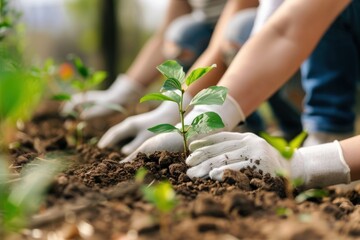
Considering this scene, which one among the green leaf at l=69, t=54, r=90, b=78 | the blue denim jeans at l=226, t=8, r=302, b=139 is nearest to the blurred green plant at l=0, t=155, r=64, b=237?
the green leaf at l=69, t=54, r=90, b=78

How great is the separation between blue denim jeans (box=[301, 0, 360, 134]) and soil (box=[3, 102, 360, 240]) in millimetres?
1029

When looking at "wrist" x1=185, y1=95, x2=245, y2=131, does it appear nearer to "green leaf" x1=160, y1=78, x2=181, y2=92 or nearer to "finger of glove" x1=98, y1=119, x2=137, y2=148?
"green leaf" x1=160, y1=78, x2=181, y2=92

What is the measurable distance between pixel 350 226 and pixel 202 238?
0.36 m

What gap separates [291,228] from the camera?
0.92m

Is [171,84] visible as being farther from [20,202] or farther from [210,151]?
[20,202]

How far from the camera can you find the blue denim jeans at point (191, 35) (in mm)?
3295

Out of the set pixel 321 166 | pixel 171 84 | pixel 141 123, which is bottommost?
pixel 321 166

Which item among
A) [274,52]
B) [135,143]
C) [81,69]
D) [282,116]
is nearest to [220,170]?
[274,52]

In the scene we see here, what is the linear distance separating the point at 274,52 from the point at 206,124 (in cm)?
50

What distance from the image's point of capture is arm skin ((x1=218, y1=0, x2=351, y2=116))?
1.86m

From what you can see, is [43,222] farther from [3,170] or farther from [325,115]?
[325,115]

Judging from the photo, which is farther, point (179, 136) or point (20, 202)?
point (179, 136)

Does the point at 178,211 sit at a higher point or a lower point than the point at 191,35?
lower

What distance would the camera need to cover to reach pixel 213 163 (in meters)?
1.53
